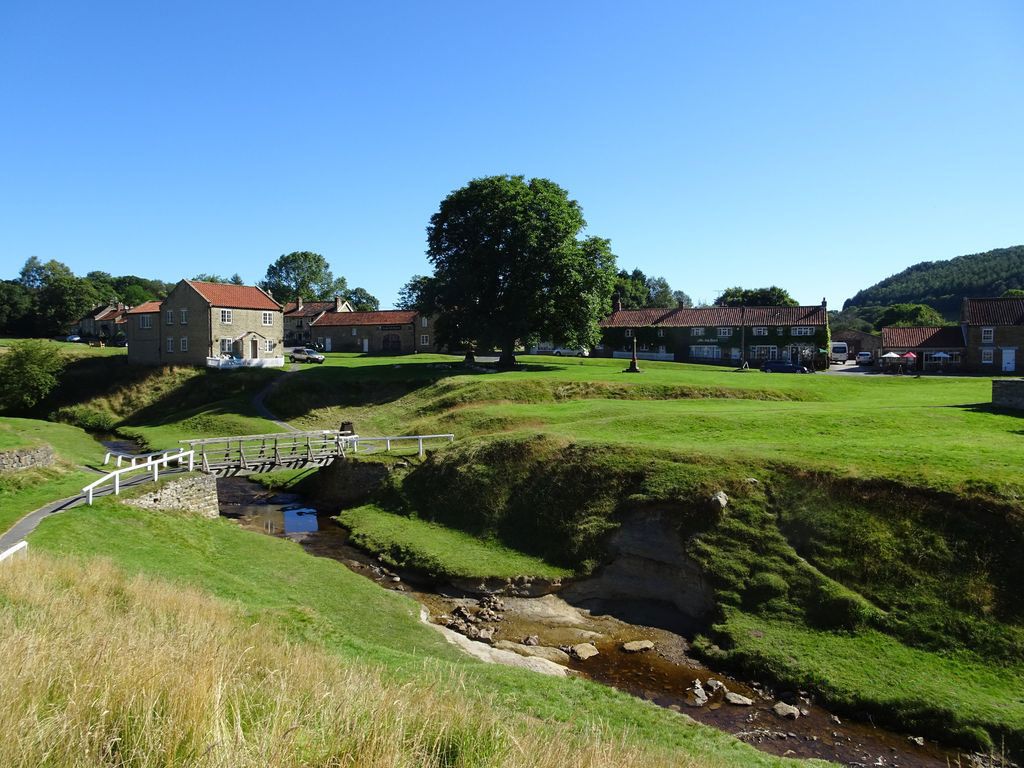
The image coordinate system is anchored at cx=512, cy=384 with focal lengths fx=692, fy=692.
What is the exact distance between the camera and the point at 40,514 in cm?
2348

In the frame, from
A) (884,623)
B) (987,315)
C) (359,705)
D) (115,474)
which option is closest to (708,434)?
(884,623)

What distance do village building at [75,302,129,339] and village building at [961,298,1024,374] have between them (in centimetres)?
11003

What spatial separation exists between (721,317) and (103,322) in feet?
313

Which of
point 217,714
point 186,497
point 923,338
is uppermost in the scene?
point 923,338

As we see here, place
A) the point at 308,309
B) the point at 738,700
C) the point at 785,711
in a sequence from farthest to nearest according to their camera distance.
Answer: the point at 308,309
the point at 738,700
the point at 785,711

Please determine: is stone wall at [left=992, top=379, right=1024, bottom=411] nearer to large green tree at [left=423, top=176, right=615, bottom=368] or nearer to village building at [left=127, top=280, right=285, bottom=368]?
large green tree at [left=423, top=176, right=615, bottom=368]

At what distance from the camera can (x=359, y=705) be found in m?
7.02

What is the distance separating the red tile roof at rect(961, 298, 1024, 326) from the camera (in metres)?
67.6

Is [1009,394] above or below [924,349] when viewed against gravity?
below

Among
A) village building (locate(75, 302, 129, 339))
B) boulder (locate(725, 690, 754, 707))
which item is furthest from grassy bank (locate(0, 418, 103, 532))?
village building (locate(75, 302, 129, 339))

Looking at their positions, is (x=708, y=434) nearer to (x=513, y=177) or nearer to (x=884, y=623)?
(x=884, y=623)

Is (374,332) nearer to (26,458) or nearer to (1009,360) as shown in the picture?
(26,458)

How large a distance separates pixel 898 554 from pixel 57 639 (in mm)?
21350

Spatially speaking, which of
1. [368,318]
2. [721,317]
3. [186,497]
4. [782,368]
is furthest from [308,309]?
[186,497]
